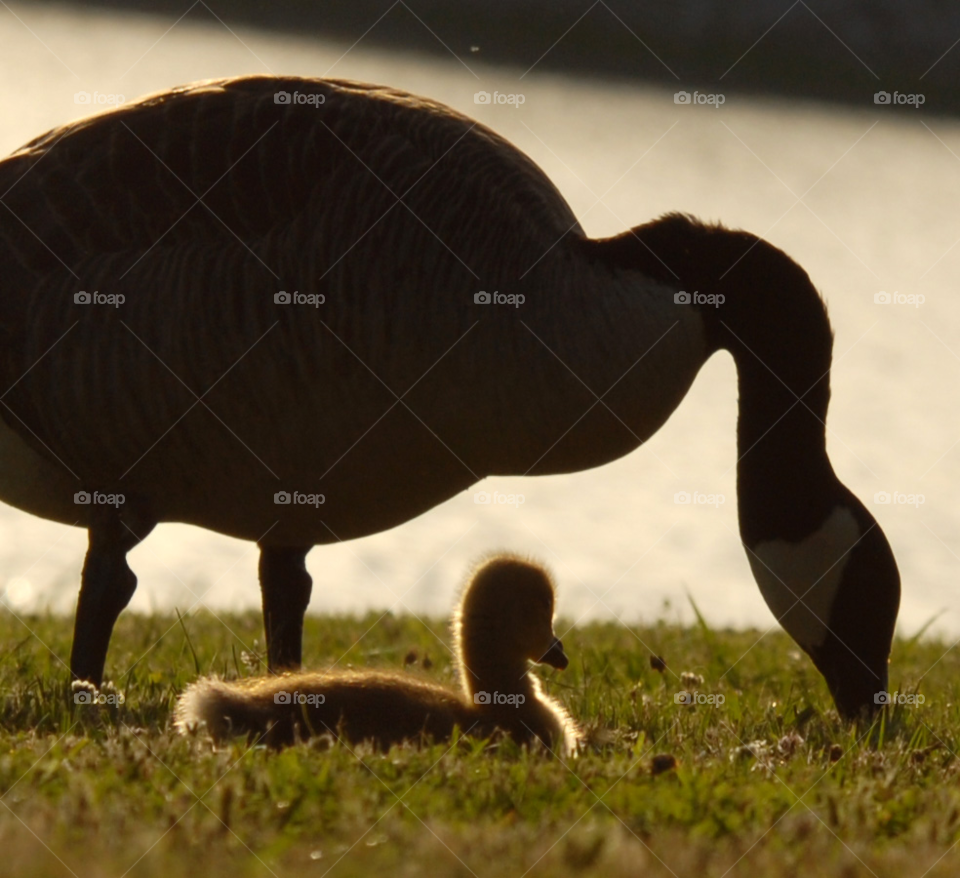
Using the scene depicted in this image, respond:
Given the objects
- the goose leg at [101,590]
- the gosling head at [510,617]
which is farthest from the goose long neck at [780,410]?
the goose leg at [101,590]

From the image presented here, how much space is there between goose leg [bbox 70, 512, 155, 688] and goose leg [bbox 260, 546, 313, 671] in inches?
31.3

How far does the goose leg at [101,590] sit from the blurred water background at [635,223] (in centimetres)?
151

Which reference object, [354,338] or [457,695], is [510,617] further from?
[354,338]

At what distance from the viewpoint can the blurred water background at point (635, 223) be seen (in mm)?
11023

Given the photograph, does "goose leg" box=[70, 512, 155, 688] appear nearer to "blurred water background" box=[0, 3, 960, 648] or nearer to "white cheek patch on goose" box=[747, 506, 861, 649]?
"blurred water background" box=[0, 3, 960, 648]

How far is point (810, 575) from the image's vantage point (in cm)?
571

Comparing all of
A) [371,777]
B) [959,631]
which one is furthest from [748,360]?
[959,631]

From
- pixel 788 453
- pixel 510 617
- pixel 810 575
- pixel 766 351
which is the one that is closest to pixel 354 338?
pixel 510 617

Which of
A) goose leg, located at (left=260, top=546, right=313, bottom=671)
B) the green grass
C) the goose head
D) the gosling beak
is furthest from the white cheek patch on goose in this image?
goose leg, located at (left=260, top=546, right=313, bottom=671)

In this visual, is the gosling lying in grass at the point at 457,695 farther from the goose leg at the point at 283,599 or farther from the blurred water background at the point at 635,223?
the goose leg at the point at 283,599

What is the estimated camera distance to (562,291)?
5578mm

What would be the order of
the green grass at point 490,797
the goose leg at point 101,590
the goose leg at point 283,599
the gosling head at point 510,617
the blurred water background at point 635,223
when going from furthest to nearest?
1. the blurred water background at point 635,223
2. the goose leg at point 283,599
3. the goose leg at point 101,590
4. the gosling head at point 510,617
5. the green grass at point 490,797

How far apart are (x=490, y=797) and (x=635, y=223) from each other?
16427 millimetres

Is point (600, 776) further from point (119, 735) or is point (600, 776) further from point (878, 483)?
point (878, 483)
